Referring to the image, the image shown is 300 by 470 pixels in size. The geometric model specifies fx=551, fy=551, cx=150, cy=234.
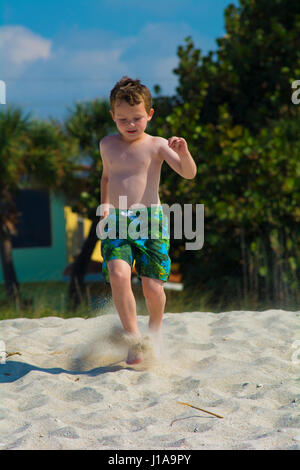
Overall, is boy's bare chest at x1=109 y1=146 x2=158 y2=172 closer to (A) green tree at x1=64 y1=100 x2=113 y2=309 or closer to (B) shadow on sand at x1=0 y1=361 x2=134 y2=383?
(B) shadow on sand at x1=0 y1=361 x2=134 y2=383

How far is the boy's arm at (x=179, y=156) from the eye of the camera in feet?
10.0

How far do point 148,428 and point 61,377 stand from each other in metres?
0.90

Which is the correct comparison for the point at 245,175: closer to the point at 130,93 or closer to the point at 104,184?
the point at 104,184

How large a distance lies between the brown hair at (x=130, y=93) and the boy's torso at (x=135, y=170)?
22 centimetres

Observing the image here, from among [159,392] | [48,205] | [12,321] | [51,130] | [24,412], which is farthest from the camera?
[48,205]

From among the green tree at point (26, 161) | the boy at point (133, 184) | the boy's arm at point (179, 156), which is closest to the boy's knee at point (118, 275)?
the boy at point (133, 184)

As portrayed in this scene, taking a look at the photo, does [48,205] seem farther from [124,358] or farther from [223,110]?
[124,358]

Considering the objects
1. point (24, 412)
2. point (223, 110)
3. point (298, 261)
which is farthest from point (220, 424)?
point (223, 110)

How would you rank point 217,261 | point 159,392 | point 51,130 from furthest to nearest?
1. point 51,130
2. point 217,261
3. point 159,392

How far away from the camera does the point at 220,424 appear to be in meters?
2.40

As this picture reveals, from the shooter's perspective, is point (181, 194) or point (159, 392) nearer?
point (159, 392)

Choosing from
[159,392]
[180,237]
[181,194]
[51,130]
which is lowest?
[159,392]

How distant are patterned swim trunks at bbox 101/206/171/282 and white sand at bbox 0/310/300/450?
55 cm

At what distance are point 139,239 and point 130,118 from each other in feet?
2.27
